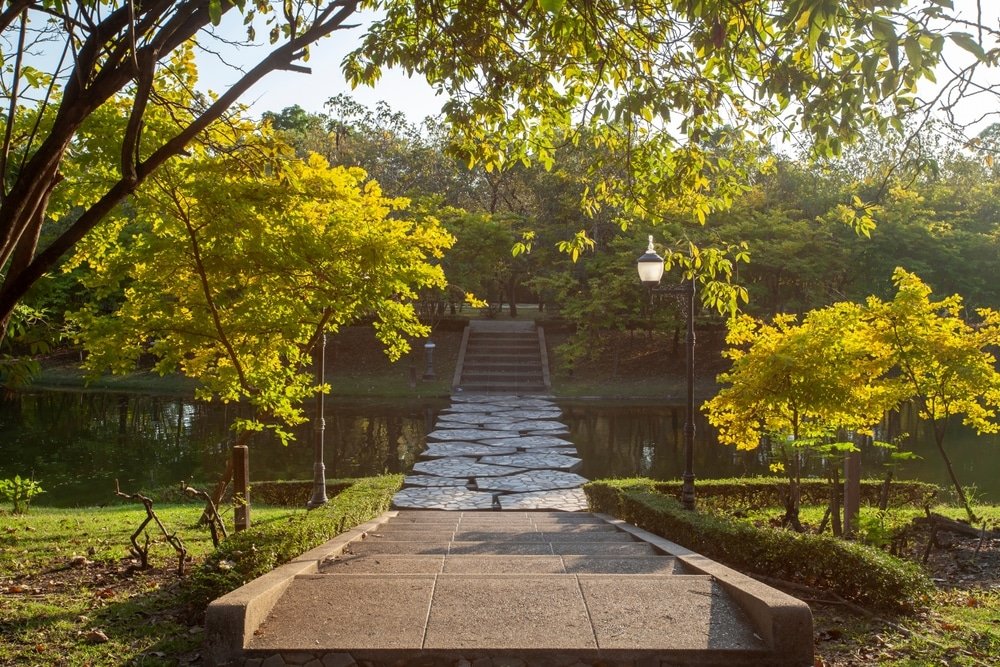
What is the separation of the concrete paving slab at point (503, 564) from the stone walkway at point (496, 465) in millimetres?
4393

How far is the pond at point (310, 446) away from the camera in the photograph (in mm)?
12648

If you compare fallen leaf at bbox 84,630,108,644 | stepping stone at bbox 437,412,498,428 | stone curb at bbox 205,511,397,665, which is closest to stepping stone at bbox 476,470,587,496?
stepping stone at bbox 437,412,498,428

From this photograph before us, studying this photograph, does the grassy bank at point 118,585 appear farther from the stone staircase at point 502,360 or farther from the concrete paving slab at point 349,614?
the stone staircase at point 502,360

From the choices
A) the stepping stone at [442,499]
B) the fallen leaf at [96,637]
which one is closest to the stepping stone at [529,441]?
the stepping stone at [442,499]

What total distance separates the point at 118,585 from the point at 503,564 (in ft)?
7.83

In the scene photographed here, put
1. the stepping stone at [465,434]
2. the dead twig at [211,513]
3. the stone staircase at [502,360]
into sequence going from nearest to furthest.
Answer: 1. the dead twig at [211,513]
2. the stepping stone at [465,434]
3. the stone staircase at [502,360]

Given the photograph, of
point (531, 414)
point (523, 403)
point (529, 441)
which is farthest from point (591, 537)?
point (523, 403)

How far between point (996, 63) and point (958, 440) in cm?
1546

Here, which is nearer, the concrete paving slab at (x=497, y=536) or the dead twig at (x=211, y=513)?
the dead twig at (x=211, y=513)

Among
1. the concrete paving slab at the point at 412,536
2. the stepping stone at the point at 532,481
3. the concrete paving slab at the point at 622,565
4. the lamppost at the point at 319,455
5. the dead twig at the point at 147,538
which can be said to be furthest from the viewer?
the stepping stone at the point at 532,481

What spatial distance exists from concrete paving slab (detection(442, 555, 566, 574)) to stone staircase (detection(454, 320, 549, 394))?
54.5ft

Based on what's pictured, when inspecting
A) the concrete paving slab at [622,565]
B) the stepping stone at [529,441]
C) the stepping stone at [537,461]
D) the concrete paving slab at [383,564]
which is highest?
the concrete paving slab at [383,564]

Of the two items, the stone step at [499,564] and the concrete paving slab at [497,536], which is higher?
the stone step at [499,564]

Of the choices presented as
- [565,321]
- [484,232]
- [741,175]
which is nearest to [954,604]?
[741,175]
